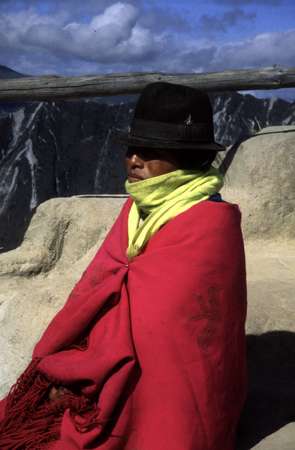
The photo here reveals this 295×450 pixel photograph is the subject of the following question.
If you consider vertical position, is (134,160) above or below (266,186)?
above

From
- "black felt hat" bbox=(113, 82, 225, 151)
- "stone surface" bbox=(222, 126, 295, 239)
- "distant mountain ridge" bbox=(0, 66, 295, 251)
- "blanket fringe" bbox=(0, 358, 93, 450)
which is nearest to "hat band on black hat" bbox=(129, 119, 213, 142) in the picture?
"black felt hat" bbox=(113, 82, 225, 151)

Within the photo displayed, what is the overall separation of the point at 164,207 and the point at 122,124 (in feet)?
18.1

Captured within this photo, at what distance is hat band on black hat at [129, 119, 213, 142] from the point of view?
252cm

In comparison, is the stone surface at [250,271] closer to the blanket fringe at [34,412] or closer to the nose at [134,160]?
the blanket fringe at [34,412]

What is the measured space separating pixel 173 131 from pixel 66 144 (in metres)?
5.21

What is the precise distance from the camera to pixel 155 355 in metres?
2.40

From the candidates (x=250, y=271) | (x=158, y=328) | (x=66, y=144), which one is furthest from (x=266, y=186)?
(x=158, y=328)

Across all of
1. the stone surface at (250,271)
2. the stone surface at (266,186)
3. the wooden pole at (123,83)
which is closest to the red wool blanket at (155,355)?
the stone surface at (250,271)

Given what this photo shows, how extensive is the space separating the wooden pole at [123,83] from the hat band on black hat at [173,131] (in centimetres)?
433

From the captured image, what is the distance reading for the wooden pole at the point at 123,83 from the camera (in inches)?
268

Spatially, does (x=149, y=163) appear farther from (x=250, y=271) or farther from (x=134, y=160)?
(x=250, y=271)

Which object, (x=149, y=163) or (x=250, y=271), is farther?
(x=250, y=271)

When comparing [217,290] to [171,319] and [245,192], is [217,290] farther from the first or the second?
[245,192]

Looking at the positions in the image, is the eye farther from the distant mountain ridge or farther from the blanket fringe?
the distant mountain ridge
